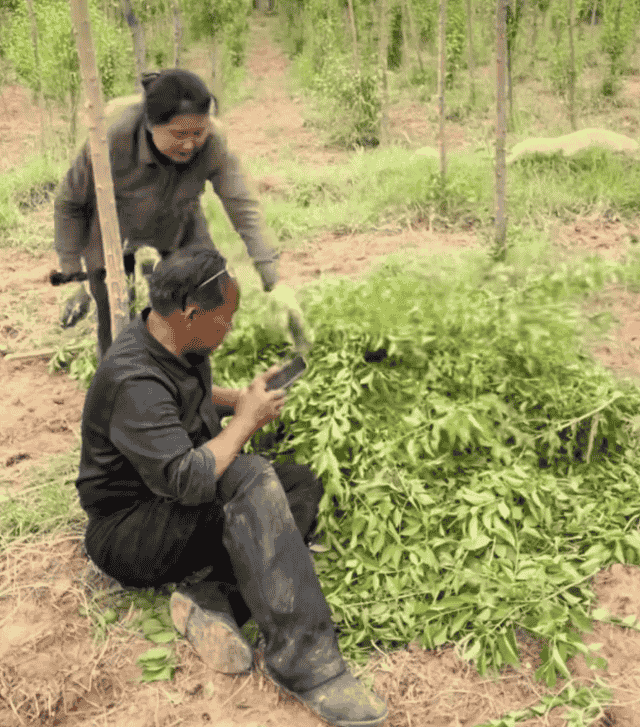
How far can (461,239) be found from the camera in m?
5.75

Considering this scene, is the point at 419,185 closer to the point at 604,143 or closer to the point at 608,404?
the point at 604,143

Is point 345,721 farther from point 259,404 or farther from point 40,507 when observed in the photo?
point 40,507

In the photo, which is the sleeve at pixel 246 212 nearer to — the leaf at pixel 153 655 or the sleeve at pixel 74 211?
the sleeve at pixel 74 211

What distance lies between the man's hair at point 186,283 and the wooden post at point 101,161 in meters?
0.62

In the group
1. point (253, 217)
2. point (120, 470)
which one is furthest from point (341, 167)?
point (120, 470)

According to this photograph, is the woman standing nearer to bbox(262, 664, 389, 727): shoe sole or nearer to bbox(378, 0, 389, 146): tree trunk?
bbox(262, 664, 389, 727): shoe sole

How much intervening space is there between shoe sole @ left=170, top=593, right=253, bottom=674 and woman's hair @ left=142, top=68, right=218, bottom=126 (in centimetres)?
154

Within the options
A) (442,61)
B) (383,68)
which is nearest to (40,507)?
(442,61)

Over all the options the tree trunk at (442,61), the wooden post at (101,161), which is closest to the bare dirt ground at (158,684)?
the wooden post at (101,161)

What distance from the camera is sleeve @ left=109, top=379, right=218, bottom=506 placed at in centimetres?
197

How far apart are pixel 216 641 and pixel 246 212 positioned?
1771 mm

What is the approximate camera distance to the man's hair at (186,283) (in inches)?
77.0

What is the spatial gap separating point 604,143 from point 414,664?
19.9 feet

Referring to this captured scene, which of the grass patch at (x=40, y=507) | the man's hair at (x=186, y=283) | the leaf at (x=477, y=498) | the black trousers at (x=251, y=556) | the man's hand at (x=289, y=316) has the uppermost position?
the man's hair at (x=186, y=283)
